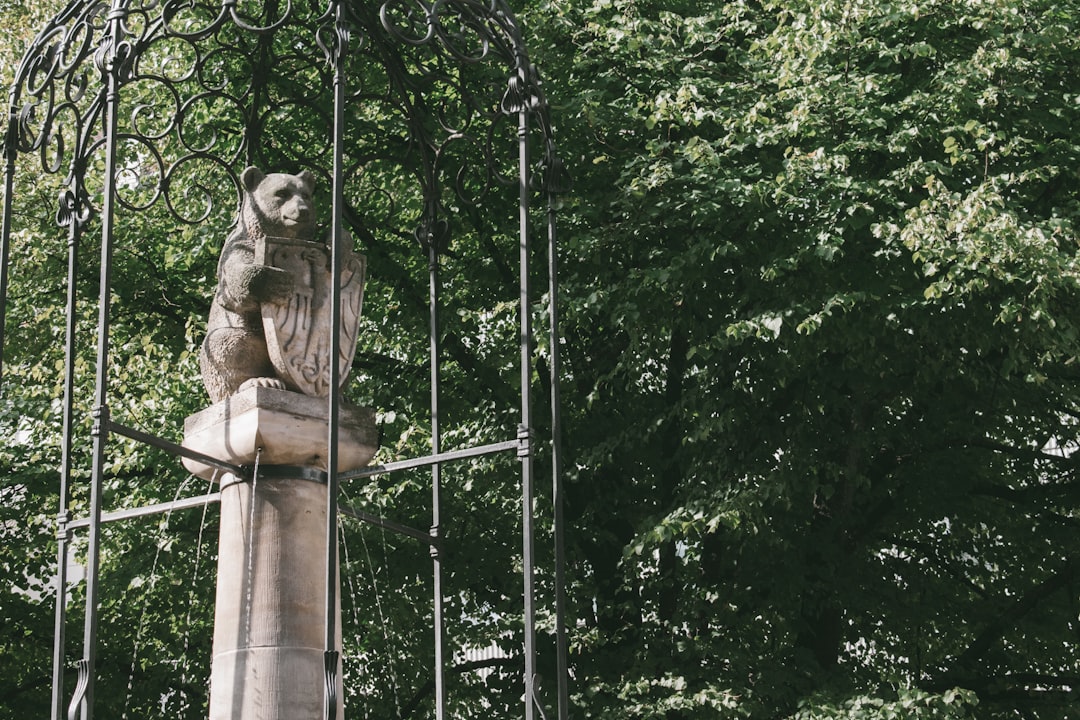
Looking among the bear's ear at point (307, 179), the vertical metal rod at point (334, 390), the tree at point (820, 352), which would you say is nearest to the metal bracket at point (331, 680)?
the vertical metal rod at point (334, 390)

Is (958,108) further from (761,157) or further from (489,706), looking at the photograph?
(489,706)

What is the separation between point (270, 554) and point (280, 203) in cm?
164

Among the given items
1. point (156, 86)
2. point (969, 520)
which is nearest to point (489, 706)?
point (969, 520)

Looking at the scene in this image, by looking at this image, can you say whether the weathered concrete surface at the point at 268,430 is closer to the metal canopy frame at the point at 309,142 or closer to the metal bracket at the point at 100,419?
the metal canopy frame at the point at 309,142

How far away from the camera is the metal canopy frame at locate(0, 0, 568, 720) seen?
600 cm

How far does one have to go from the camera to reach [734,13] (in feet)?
37.5

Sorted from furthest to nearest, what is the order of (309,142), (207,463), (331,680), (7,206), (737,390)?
(309,142) < (737,390) < (7,206) < (207,463) < (331,680)

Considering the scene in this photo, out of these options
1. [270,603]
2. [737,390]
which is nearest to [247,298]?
[270,603]

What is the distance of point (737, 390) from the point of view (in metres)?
11.4

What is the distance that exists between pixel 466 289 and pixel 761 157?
2.74m

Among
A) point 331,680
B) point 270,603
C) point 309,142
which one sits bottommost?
point 331,680

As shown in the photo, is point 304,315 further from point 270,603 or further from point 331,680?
point 331,680

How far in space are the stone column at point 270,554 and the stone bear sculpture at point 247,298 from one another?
0.69 feet

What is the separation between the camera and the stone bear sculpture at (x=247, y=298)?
6.59 metres
